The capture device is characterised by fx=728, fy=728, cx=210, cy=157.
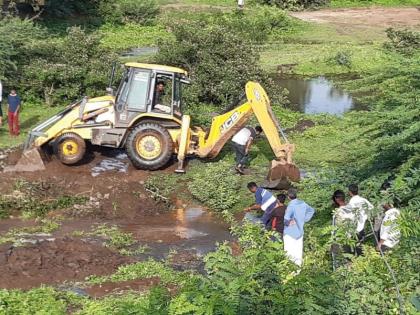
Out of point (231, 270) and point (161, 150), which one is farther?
point (161, 150)

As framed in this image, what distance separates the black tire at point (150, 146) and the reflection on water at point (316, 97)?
8.75 m

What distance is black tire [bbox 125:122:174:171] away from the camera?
1514cm

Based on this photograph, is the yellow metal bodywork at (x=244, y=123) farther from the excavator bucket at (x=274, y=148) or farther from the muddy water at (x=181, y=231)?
the muddy water at (x=181, y=231)

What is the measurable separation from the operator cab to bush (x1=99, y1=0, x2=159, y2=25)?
858 inches

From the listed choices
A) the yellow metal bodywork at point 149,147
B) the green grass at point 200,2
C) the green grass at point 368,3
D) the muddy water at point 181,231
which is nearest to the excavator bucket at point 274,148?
the muddy water at point 181,231

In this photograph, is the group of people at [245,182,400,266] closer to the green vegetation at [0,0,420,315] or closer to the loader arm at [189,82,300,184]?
the green vegetation at [0,0,420,315]

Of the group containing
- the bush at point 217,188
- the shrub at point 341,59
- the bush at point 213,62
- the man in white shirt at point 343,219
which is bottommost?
the bush at point 217,188

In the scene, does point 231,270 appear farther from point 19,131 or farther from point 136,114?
point 19,131

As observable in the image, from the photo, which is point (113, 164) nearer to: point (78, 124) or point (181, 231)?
point (78, 124)

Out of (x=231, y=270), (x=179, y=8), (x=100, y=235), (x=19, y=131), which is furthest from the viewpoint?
(x=179, y=8)

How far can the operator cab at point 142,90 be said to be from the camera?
50.0ft

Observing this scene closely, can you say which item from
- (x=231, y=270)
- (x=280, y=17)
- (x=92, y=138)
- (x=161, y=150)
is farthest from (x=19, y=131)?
(x=280, y=17)

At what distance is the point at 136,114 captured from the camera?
15266mm

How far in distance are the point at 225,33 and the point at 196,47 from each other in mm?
950
